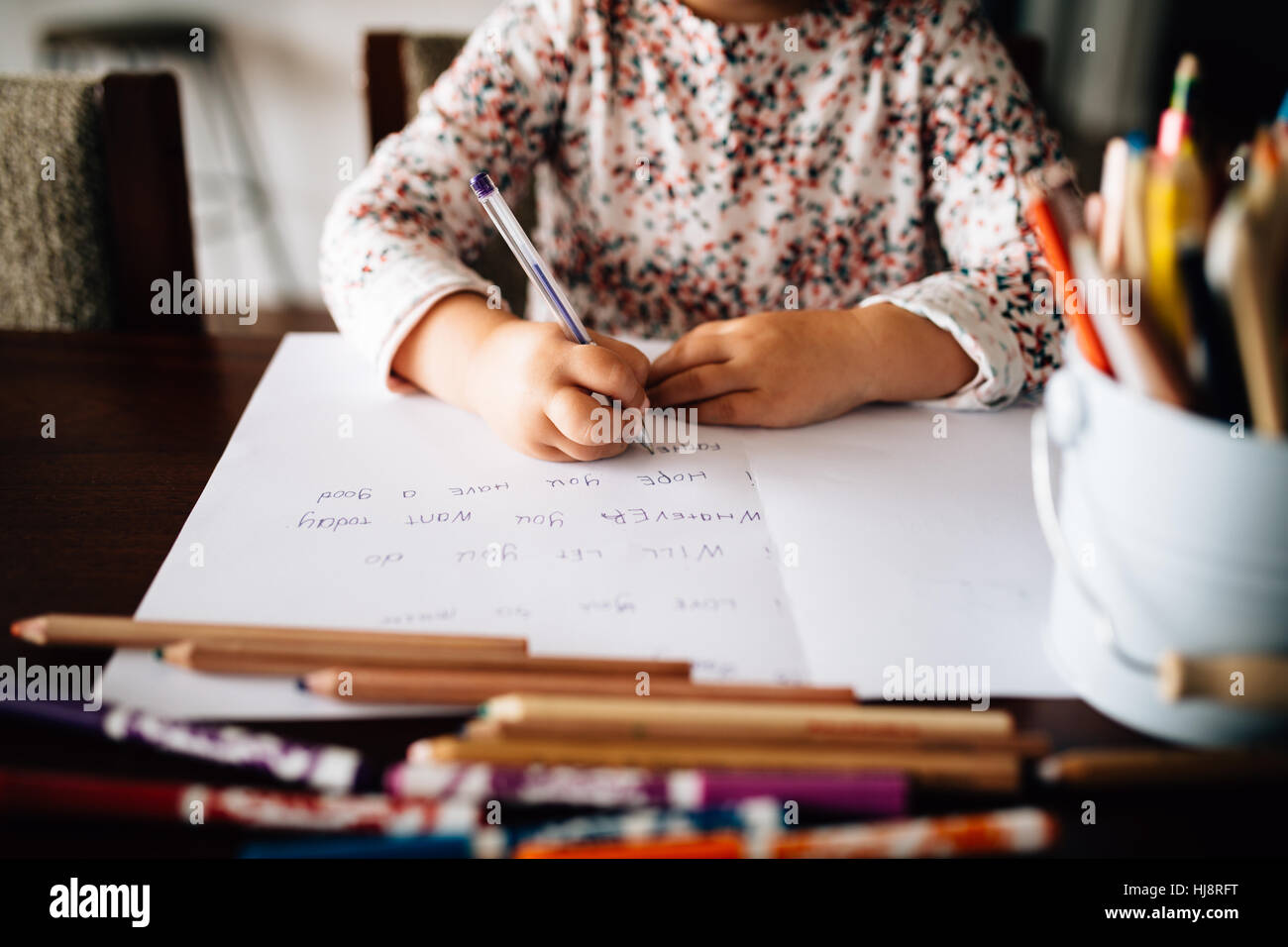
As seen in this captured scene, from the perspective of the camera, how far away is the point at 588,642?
318mm

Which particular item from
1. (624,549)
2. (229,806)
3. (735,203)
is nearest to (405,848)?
(229,806)

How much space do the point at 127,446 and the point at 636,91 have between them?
0.43 meters

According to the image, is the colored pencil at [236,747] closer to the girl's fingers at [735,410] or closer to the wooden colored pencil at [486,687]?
the wooden colored pencil at [486,687]

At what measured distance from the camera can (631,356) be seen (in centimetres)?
48

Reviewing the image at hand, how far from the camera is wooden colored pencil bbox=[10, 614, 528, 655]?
0.30 m

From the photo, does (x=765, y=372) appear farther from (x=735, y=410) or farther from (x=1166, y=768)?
(x=1166, y=768)

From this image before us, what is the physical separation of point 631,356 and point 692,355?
0.11 feet

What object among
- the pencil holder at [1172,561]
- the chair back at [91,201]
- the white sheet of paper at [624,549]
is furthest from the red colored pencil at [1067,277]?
the chair back at [91,201]

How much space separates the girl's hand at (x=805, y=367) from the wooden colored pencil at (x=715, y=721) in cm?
24

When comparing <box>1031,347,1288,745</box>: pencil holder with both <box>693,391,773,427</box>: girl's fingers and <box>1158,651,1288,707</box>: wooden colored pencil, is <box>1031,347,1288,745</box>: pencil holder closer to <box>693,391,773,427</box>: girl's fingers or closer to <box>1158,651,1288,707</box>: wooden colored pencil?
<box>1158,651,1288,707</box>: wooden colored pencil

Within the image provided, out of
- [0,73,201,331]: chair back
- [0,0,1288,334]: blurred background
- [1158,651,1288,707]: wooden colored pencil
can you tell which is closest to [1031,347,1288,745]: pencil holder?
[1158,651,1288,707]: wooden colored pencil

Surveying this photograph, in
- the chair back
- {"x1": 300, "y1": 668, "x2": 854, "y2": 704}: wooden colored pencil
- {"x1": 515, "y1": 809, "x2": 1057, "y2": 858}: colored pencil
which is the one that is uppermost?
the chair back

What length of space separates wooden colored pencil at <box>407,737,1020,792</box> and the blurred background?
1346 millimetres

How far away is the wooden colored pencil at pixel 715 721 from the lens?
25 cm
